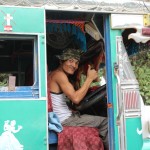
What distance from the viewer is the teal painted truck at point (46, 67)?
334 cm

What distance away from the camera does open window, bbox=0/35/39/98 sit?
11.2 ft

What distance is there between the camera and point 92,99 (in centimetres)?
431

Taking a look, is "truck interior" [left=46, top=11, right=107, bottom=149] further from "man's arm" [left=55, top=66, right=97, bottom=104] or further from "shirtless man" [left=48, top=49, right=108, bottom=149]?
"man's arm" [left=55, top=66, right=97, bottom=104]

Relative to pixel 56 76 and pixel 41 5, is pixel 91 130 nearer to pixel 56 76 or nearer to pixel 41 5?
pixel 56 76

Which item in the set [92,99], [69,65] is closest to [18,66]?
[69,65]

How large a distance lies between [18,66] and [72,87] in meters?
1.29

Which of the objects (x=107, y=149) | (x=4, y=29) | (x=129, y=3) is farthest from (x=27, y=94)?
(x=129, y=3)

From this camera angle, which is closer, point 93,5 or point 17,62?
point 93,5

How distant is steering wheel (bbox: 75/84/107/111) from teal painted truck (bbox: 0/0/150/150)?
553 mm

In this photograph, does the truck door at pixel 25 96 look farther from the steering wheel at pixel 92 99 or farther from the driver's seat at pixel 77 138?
the steering wheel at pixel 92 99

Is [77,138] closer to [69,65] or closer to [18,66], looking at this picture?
[69,65]

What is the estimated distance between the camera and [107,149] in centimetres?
390

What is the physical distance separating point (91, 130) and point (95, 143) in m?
0.17

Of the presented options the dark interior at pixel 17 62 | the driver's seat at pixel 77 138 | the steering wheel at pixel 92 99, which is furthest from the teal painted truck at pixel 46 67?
the dark interior at pixel 17 62
